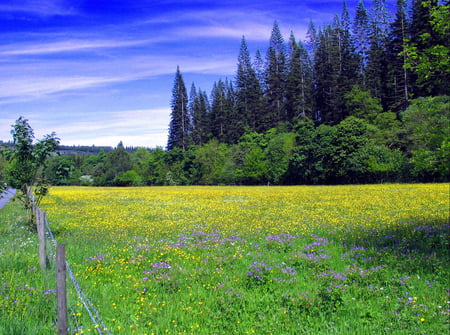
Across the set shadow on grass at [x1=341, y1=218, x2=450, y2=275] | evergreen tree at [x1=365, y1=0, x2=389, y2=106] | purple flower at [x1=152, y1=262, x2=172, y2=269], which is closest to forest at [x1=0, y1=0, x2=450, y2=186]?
evergreen tree at [x1=365, y1=0, x2=389, y2=106]

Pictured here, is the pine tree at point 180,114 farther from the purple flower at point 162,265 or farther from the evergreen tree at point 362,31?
the purple flower at point 162,265

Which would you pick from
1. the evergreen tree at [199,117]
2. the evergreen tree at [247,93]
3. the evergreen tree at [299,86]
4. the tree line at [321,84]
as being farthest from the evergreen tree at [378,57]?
the evergreen tree at [199,117]

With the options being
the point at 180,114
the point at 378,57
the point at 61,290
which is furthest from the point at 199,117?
the point at 61,290

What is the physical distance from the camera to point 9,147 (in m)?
13.1

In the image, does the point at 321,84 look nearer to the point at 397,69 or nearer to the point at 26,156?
the point at 397,69

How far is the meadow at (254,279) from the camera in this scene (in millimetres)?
5730

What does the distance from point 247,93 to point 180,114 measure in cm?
2230

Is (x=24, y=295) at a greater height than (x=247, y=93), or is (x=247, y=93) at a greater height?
(x=247, y=93)

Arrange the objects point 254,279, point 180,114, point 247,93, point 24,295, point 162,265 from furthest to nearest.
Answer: point 180,114, point 247,93, point 162,265, point 254,279, point 24,295

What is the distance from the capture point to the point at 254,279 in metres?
7.75

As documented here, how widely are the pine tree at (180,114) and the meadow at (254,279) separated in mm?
86807

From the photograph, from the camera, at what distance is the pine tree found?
327 ft

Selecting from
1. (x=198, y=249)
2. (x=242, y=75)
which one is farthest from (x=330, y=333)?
(x=242, y=75)

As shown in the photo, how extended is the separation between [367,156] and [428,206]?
32.9 meters
